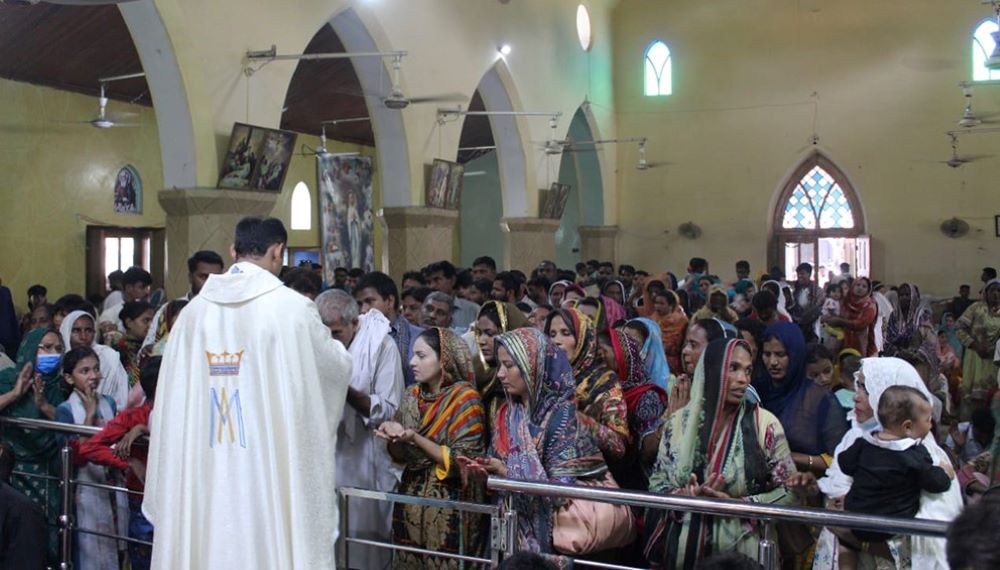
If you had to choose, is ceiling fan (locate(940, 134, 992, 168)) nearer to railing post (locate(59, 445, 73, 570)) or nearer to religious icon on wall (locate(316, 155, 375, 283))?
religious icon on wall (locate(316, 155, 375, 283))

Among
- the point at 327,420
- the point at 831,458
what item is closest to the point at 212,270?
the point at 327,420

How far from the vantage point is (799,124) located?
21.9 m

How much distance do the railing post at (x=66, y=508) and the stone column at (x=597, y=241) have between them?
18366mm

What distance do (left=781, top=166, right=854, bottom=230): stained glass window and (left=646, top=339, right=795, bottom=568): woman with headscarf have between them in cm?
1909

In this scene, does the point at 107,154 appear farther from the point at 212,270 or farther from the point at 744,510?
the point at 744,510

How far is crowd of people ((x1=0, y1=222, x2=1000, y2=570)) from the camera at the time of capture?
12.7 feet

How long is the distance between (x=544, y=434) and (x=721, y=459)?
72 centimetres

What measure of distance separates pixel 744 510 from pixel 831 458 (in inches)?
47.5

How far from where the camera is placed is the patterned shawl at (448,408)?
4480 millimetres

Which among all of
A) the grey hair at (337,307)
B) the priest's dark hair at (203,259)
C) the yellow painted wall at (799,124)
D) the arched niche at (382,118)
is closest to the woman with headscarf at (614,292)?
the arched niche at (382,118)

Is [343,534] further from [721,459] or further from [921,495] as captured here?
[921,495]

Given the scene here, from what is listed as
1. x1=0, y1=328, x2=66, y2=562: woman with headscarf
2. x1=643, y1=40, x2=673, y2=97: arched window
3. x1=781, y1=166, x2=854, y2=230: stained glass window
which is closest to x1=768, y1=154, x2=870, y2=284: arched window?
x1=781, y1=166, x2=854, y2=230: stained glass window

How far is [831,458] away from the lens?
4.52m

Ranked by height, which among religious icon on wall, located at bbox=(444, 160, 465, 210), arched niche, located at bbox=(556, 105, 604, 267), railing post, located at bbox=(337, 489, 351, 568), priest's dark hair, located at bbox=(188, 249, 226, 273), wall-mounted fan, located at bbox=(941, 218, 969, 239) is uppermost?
arched niche, located at bbox=(556, 105, 604, 267)
